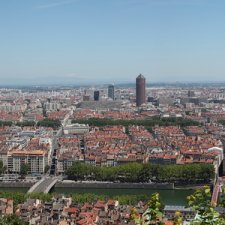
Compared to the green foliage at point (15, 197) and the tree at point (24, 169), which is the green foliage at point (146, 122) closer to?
the tree at point (24, 169)

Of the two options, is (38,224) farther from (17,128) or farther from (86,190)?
(17,128)

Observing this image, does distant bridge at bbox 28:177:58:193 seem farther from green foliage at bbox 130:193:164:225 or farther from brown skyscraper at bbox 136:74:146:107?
brown skyscraper at bbox 136:74:146:107

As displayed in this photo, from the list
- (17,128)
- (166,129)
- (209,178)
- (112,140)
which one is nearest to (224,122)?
(166,129)

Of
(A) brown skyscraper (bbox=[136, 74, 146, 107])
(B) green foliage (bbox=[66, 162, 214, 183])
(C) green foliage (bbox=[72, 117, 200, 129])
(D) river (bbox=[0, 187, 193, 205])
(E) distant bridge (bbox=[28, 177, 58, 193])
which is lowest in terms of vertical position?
(D) river (bbox=[0, 187, 193, 205])

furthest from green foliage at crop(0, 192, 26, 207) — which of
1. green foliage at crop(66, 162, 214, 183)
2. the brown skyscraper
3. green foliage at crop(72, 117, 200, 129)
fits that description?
the brown skyscraper

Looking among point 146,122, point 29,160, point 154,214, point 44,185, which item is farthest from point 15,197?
point 146,122
